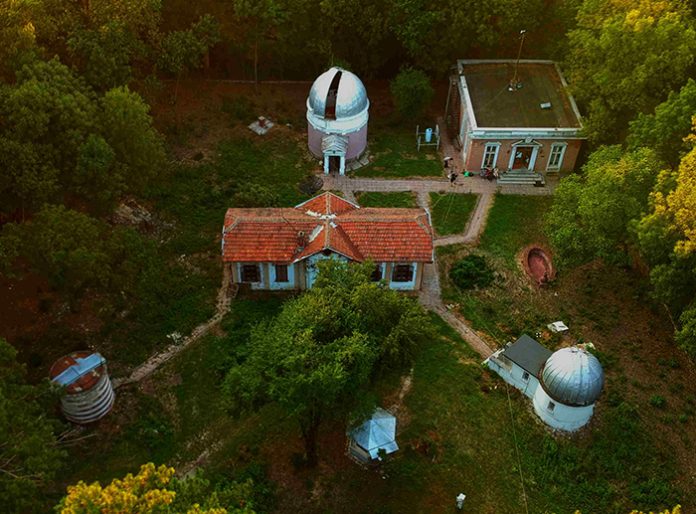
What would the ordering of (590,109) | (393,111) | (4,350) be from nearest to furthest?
(4,350) → (590,109) → (393,111)

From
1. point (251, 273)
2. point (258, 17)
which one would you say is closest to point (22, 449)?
point (251, 273)

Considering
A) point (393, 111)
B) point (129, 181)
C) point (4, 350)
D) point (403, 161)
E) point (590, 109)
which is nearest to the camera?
point (4, 350)

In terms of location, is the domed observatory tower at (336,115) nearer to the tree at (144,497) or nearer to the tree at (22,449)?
the tree at (22,449)

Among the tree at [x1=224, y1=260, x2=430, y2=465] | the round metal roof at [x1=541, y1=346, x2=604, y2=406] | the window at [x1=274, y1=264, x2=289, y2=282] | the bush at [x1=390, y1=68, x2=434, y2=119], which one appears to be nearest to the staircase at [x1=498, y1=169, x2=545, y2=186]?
the bush at [x1=390, y1=68, x2=434, y2=119]

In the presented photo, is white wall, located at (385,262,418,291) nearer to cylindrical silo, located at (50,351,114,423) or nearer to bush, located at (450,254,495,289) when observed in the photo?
bush, located at (450,254,495,289)

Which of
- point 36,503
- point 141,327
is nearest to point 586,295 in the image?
point 141,327

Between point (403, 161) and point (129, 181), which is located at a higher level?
point (129, 181)

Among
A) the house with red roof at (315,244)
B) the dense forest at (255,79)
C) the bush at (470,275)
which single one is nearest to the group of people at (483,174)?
the dense forest at (255,79)

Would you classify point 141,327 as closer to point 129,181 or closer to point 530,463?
point 129,181
